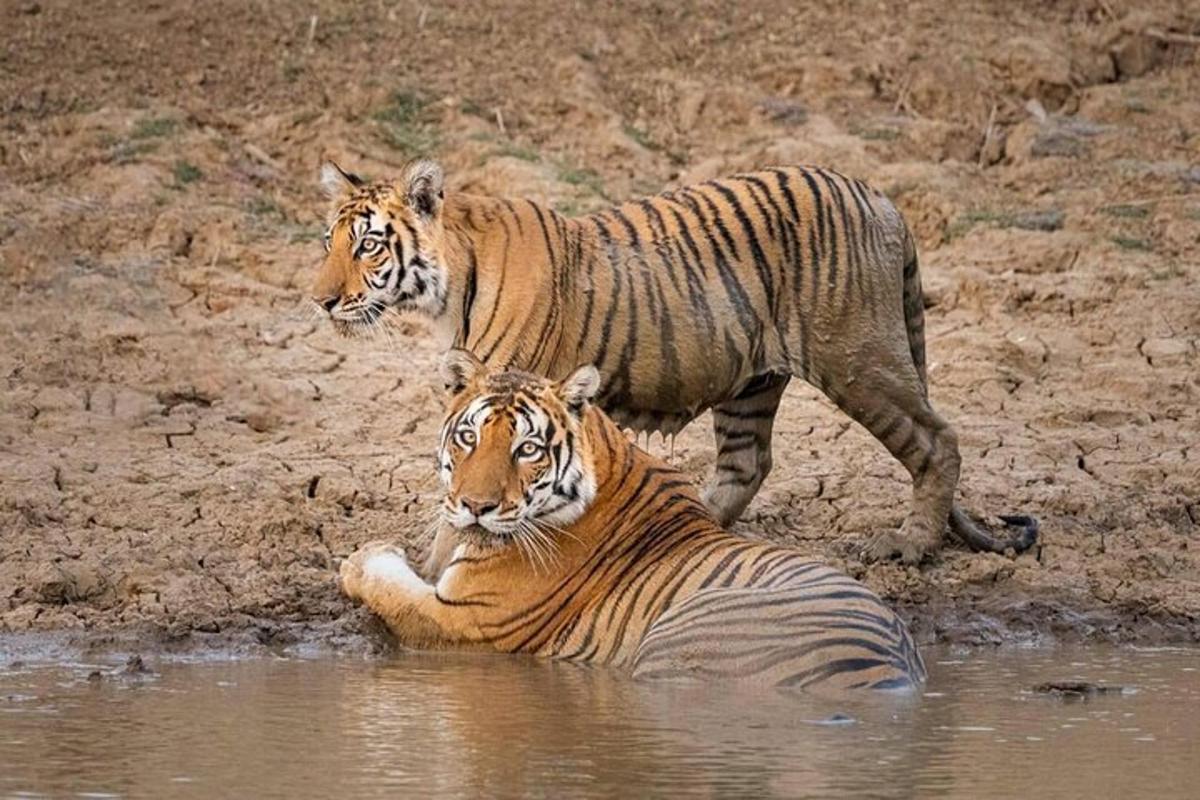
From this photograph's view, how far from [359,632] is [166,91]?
4877 millimetres

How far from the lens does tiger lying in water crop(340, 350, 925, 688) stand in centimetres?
739

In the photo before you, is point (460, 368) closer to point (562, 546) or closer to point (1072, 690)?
point (562, 546)

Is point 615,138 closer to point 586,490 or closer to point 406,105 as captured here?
point 406,105

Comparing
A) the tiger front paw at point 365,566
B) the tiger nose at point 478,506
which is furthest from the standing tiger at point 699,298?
the tiger nose at point 478,506

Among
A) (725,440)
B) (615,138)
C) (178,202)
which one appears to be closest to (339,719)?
(725,440)

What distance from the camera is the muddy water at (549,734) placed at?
581 cm

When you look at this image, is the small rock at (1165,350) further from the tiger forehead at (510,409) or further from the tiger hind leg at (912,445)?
the tiger forehead at (510,409)

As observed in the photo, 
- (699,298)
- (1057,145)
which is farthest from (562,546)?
(1057,145)

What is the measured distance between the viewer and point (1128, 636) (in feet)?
27.6

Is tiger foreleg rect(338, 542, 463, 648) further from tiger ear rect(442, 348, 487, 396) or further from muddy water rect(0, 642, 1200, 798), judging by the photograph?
tiger ear rect(442, 348, 487, 396)

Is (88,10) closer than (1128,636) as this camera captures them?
No

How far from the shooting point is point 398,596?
7.81 m

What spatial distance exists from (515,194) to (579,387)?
4.01 meters

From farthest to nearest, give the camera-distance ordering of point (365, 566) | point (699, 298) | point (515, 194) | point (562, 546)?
1. point (515, 194)
2. point (699, 298)
3. point (365, 566)
4. point (562, 546)
